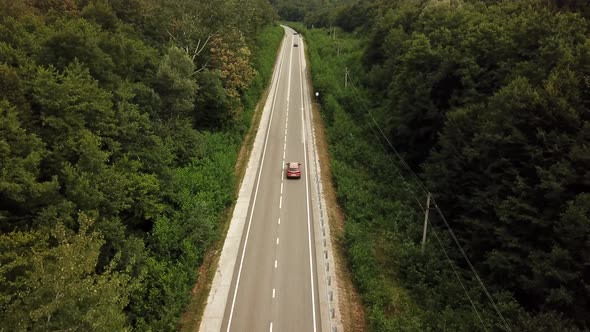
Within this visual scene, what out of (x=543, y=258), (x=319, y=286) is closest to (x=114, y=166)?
(x=319, y=286)

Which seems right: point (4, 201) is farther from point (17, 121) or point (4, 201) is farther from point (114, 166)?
point (114, 166)

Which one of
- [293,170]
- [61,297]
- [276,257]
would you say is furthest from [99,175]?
[293,170]

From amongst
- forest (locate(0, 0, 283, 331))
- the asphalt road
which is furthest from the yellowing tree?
the asphalt road

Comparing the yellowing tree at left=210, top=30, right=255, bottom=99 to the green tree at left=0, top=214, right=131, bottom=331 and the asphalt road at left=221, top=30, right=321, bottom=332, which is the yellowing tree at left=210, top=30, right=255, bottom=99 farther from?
the green tree at left=0, top=214, right=131, bottom=331

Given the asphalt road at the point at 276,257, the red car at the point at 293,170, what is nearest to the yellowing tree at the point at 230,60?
the asphalt road at the point at 276,257

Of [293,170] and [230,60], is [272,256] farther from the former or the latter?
[230,60]

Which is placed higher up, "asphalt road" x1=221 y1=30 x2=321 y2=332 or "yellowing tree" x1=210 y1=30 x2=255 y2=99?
"yellowing tree" x1=210 y1=30 x2=255 y2=99
